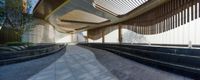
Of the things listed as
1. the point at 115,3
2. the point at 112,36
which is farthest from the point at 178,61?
the point at 112,36

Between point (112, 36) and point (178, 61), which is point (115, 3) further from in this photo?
point (112, 36)

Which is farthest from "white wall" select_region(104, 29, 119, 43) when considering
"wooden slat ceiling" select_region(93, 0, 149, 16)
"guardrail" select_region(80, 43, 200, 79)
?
"guardrail" select_region(80, 43, 200, 79)

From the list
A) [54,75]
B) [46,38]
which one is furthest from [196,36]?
[46,38]

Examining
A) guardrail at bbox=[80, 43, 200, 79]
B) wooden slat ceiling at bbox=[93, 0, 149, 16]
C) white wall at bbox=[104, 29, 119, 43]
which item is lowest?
guardrail at bbox=[80, 43, 200, 79]

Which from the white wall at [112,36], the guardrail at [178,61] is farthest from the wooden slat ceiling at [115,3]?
the white wall at [112,36]

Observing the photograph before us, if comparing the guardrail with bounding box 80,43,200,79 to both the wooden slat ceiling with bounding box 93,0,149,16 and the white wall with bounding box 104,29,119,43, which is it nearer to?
the wooden slat ceiling with bounding box 93,0,149,16

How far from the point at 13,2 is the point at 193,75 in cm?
1446

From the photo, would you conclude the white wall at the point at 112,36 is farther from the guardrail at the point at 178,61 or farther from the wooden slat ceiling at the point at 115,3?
the guardrail at the point at 178,61

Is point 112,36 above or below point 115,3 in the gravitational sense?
below

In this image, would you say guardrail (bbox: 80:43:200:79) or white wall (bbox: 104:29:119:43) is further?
white wall (bbox: 104:29:119:43)

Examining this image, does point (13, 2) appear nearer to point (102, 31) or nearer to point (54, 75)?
point (54, 75)

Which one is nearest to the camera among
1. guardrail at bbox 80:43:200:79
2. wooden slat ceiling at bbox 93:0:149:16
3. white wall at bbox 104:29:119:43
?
guardrail at bbox 80:43:200:79

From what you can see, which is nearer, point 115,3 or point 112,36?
point 115,3

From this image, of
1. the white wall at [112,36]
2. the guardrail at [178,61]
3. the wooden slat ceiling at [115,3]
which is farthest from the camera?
the white wall at [112,36]
